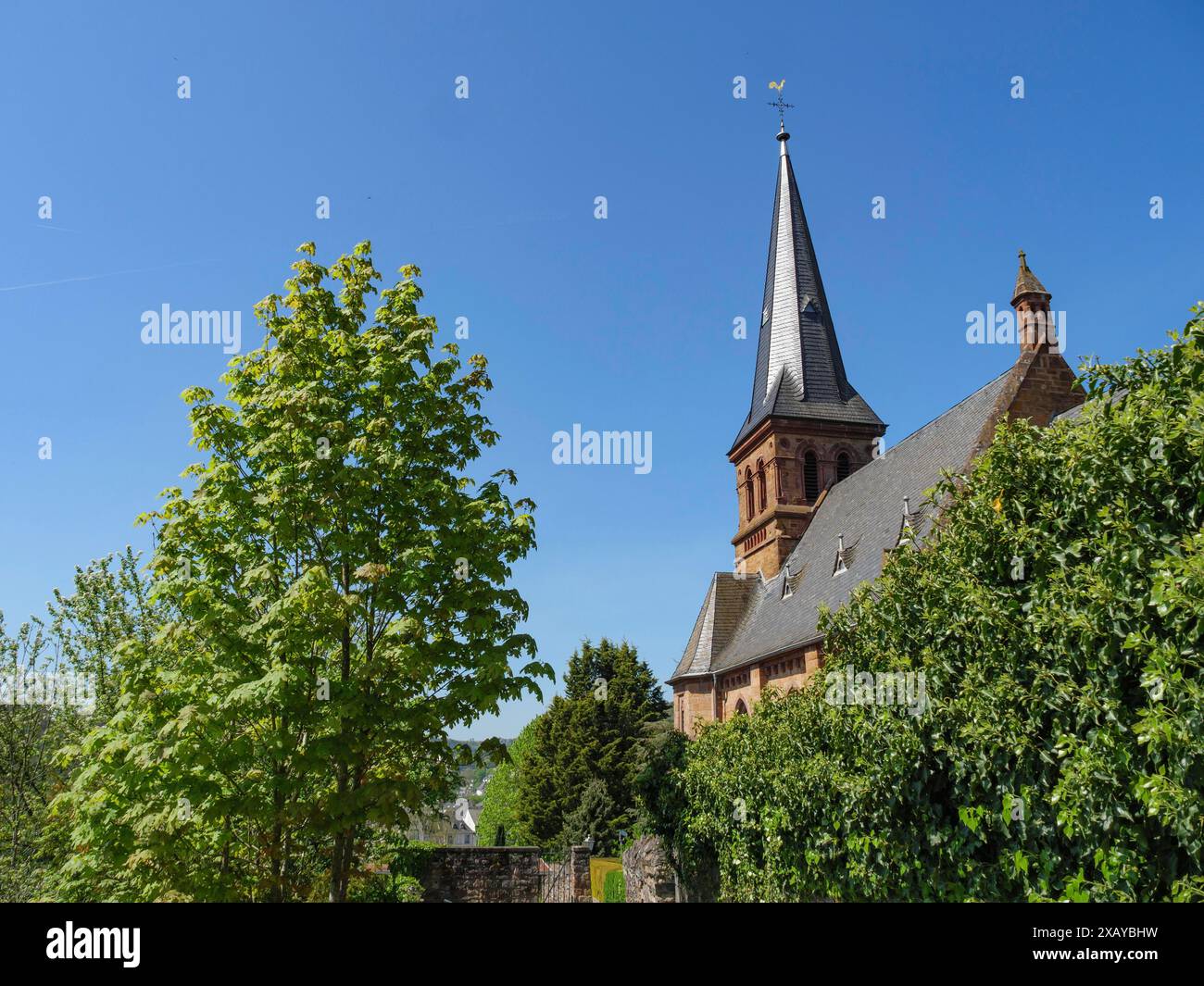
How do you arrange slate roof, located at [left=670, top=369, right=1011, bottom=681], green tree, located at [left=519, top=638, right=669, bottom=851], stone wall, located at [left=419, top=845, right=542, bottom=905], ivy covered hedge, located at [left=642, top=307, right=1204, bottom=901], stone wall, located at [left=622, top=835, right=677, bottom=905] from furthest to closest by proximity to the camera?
green tree, located at [left=519, top=638, right=669, bottom=851]
slate roof, located at [left=670, top=369, right=1011, bottom=681]
stone wall, located at [left=419, top=845, right=542, bottom=905]
stone wall, located at [left=622, top=835, right=677, bottom=905]
ivy covered hedge, located at [left=642, top=307, right=1204, bottom=901]

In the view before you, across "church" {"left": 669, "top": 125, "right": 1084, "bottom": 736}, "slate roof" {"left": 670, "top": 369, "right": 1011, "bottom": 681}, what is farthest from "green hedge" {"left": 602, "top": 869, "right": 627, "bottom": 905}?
"slate roof" {"left": 670, "top": 369, "right": 1011, "bottom": 681}

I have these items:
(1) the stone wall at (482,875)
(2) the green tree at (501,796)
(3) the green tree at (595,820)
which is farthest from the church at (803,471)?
(2) the green tree at (501,796)

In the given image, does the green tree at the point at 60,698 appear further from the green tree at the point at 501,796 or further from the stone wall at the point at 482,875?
the green tree at the point at 501,796

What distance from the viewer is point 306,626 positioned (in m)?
9.83

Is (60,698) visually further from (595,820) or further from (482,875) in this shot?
(595,820)

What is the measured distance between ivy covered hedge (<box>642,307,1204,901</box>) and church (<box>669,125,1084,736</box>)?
16.3 m

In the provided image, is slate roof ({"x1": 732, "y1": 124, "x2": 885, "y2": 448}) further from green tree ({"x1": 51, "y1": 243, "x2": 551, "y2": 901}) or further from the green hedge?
green tree ({"x1": 51, "y1": 243, "x2": 551, "y2": 901})

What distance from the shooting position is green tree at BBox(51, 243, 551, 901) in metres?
9.66

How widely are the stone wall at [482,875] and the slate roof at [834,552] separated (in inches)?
426

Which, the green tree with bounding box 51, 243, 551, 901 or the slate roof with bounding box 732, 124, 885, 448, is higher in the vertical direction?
the slate roof with bounding box 732, 124, 885, 448

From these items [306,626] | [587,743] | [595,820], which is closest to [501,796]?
[587,743]

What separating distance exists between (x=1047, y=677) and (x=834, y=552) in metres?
26.8
